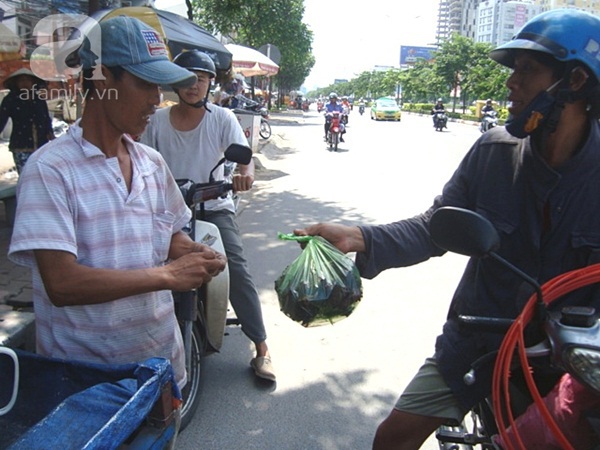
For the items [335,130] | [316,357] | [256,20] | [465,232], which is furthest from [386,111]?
[465,232]

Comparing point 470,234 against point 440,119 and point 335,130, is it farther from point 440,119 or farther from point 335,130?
point 440,119

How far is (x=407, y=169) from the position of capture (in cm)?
1196

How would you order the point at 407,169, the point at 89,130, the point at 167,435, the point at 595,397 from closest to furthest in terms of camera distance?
the point at 595,397 → the point at 167,435 → the point at 89,130 → the point at 407,169

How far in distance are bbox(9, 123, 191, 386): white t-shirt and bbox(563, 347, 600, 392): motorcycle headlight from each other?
1238mm

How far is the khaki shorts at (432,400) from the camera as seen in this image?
1699mm

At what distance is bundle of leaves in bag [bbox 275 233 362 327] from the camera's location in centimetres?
169

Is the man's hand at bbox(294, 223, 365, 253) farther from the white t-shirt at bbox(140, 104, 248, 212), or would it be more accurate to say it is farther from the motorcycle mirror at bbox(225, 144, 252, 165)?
the white t-shirt at bbox(140, 104, 248, 212)

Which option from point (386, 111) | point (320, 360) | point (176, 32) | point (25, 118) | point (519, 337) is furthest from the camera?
point (386, 111)

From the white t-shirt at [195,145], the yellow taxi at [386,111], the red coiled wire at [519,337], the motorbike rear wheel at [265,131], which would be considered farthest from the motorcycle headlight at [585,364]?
the yellow taxi at [386,111]

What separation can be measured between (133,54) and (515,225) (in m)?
1.27

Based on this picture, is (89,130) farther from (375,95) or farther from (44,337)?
(375,95)

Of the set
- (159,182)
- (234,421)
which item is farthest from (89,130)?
(234,421)

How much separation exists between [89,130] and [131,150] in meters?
0.18

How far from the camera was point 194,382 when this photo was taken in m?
2.97
